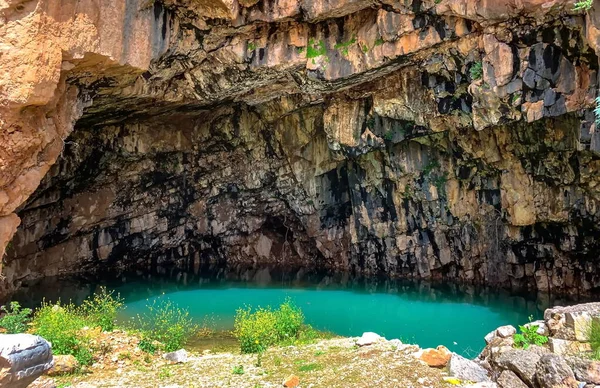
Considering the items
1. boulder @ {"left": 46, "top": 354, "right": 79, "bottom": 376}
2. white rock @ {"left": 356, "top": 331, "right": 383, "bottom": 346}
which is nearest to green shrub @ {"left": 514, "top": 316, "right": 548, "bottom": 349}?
white rock @ {"left": 356, "top": 331, "right": 383, "bottom": 346}

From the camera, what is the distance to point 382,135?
65.3ft

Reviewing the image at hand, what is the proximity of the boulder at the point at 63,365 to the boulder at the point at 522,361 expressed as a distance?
8.34 metres

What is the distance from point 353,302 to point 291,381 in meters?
12.8

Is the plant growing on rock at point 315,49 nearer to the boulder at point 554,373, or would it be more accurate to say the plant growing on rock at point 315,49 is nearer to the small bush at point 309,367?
the small bush at point 309,367

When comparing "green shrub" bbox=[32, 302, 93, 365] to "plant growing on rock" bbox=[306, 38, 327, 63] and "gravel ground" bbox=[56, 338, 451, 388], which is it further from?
"plant growing on rock" bbox=[306, 38, 327, 63]

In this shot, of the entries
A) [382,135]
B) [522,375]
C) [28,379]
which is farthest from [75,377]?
[382,135]

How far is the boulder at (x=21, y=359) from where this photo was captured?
5055 millimetres

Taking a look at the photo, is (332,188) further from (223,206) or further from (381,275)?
(223,206)

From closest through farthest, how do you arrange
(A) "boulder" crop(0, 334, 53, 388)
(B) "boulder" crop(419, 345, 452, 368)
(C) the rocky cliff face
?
(A) "boulder" crop(0, 334, 53, 388), (B) "boulder" crop(419, 345, 452, 368), (C) the rocky cliff face

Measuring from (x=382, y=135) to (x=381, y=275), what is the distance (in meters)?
8.95

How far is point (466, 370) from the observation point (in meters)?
8.18

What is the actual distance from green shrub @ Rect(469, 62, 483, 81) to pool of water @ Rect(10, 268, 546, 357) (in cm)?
833

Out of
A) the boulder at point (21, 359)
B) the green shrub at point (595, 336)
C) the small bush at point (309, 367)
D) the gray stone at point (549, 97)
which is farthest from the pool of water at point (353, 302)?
the boulder at point (21, 359)

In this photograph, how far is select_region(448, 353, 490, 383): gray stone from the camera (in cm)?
802
